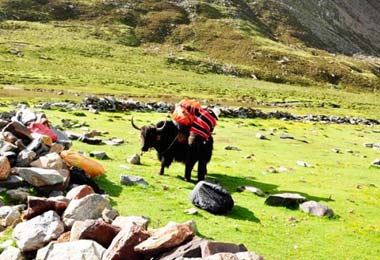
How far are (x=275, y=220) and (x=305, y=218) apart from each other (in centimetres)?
93

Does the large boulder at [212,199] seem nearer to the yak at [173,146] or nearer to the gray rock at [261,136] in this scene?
the yak at [173,146]

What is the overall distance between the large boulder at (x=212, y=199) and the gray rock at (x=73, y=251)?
4.44 m

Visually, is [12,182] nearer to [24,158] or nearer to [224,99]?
[24,158]

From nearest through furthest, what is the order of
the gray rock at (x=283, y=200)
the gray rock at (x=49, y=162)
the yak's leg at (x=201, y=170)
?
the gray rock at (x=49, y=162), the gray rock at (x=283, y=200), the yak's leg at (x=201, y=170)

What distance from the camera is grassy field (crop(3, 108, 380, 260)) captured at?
11211mm

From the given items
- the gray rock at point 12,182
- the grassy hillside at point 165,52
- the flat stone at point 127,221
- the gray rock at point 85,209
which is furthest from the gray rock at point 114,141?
the grassy hillside at point 165,52

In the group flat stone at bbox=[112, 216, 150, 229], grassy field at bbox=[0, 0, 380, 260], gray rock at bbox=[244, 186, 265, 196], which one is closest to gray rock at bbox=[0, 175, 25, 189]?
grassy field at bbox=[0, 0, 380, 260]

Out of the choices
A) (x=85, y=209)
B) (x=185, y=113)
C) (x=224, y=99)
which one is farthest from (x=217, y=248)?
(x=224, y=99)

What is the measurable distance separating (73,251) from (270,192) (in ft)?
28.4

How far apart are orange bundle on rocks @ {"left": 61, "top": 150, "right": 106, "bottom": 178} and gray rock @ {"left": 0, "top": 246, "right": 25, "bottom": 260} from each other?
4.51 metres

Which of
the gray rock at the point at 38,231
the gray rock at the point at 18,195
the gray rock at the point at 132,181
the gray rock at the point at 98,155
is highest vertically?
the gray rock at the point at 38,231

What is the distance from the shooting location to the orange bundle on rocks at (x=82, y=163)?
44.5 ft

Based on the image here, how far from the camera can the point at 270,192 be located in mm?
15797

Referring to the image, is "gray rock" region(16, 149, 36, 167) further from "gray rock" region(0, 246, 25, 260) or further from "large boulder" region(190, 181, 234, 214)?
"large boulder" region(190, 181, 234, 214)
